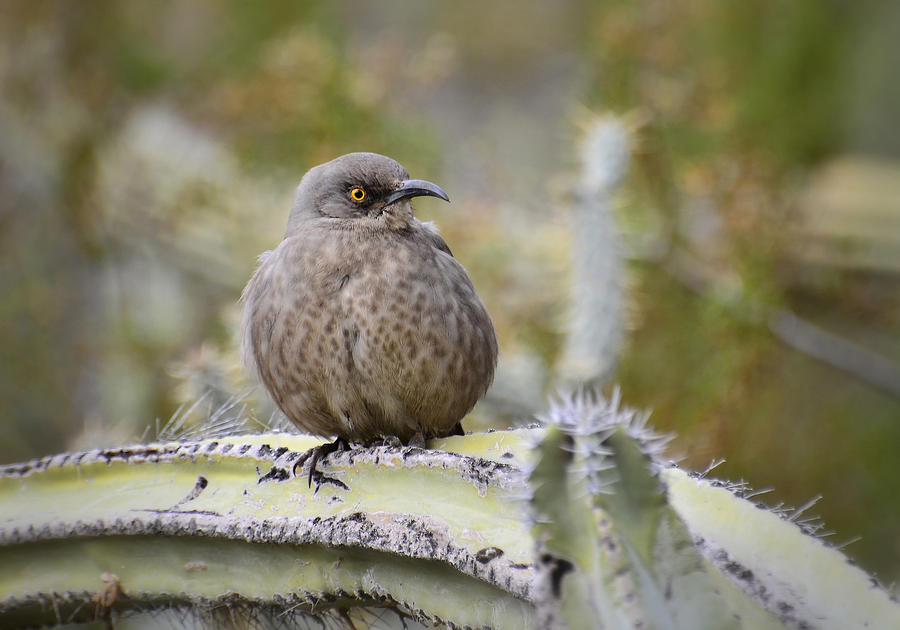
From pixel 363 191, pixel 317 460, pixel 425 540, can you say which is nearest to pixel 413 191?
pixel 363 191

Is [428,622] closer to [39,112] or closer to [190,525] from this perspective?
[190,525]

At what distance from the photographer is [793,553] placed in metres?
1.45

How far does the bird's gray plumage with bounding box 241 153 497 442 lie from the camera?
99.0 inches

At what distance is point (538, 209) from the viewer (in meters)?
4.93

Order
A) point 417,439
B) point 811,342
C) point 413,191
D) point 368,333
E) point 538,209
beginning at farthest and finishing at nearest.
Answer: point 538,209 < point 811,342 < point 413,191 < point 417,439 < point 368,333

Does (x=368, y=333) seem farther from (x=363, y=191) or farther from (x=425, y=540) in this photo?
(x=425, y=540)

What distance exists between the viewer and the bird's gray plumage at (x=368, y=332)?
2514mm

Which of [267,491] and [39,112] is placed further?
[39,112]

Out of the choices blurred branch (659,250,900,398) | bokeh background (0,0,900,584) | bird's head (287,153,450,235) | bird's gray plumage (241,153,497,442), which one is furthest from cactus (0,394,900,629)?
blurred branch (659,250,900,398)

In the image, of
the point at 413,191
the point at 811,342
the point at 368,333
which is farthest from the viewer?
the point at 811,342

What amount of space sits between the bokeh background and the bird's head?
86 centimetres

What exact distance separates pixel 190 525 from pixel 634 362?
2.66m

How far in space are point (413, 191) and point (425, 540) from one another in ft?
4.31

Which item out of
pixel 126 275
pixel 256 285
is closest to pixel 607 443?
pixel 256 285
